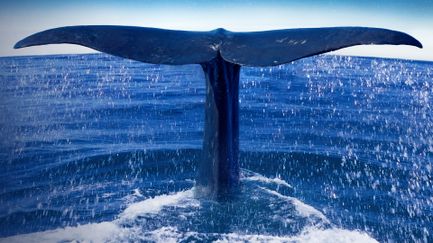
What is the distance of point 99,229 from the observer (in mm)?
4328

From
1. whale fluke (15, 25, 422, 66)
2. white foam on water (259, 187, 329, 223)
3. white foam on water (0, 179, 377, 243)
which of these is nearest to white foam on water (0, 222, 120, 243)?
white foam on water (0, 179, 377, 243)

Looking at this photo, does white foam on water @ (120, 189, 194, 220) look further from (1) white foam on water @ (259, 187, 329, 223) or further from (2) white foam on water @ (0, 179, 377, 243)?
(1) white foam on water @ (259, 187, 329, 223)

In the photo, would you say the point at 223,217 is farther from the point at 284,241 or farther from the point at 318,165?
the point at 318,165

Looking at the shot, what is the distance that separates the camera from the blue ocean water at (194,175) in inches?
178

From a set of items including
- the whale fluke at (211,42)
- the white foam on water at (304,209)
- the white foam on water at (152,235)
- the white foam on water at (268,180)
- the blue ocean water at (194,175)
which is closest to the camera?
the whale fluke at (211,42)

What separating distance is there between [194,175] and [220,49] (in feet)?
11.2

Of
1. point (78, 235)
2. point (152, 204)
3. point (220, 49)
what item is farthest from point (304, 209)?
point (78, 235)

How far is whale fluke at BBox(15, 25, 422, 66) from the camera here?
3.31 m

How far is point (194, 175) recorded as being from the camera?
6.75m

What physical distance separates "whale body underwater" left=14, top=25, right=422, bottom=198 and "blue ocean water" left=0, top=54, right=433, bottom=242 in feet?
1.78

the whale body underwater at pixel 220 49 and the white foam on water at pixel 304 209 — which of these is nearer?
the whale body underwater at pixel 220 49

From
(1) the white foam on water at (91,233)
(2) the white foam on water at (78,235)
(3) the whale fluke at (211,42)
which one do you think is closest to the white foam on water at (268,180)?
→ (1) the white foam on water at (91,233)

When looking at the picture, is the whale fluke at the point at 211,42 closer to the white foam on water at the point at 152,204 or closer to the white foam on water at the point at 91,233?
the white foam on water at the point at 91,233

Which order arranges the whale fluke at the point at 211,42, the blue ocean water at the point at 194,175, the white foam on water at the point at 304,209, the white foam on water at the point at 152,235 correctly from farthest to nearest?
1. the white foam on water at the point at 304,209
2. the blue ocean water at the point at 194,175
3. the white foam on water at the point at 152,235
4. the whale fluke at the point at 211,42
